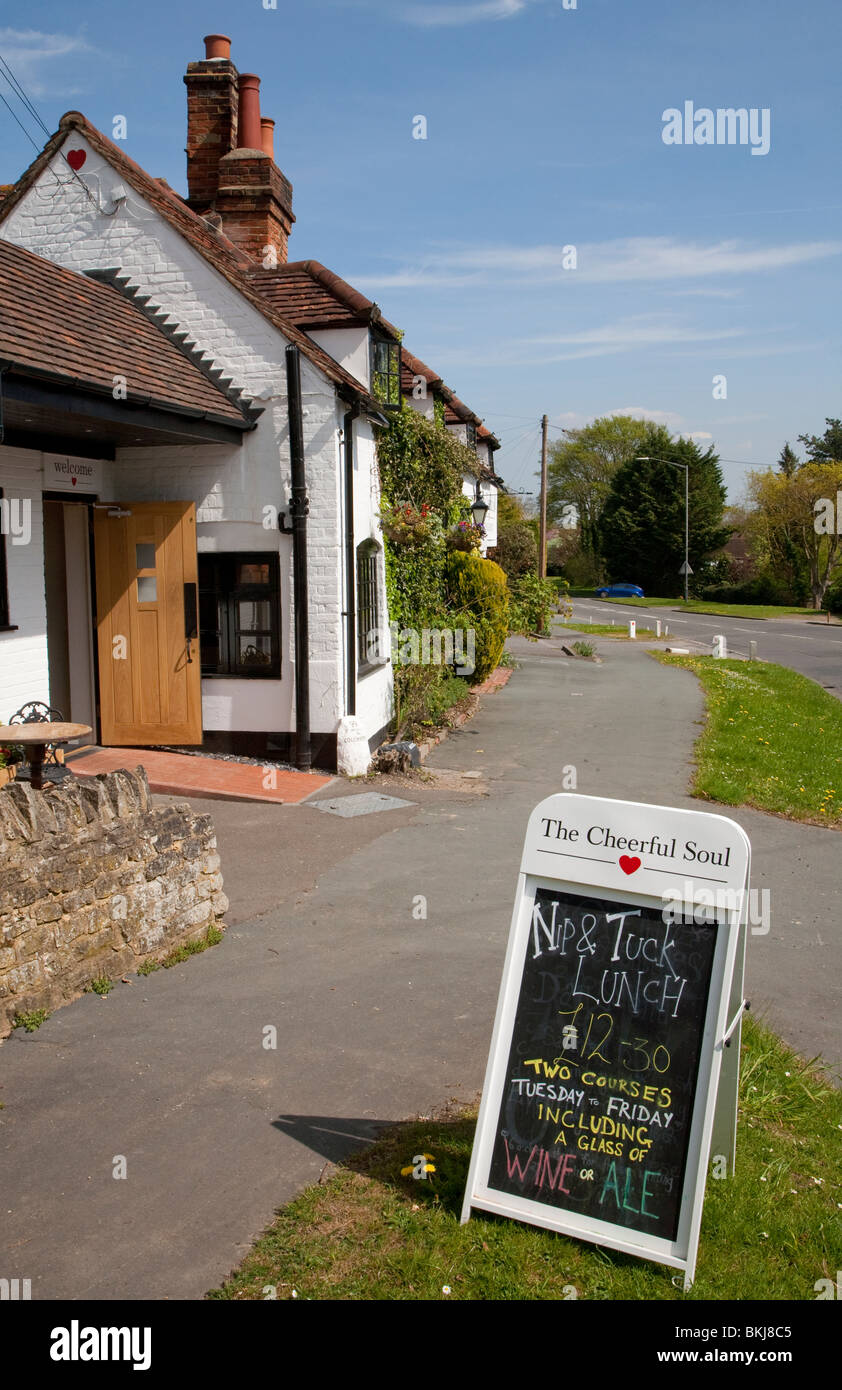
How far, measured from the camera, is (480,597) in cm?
1817

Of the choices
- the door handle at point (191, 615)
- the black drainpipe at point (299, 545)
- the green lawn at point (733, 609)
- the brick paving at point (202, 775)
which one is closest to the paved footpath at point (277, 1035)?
the brick paving at point (202, 775)

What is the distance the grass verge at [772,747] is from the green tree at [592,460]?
65.3 metres

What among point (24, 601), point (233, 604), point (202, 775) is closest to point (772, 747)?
point (233, 604)

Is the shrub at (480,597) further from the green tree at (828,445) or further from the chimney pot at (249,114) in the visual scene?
the green tree at (828,445)

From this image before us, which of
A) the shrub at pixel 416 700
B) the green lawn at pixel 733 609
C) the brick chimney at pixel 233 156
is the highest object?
the brick chimney at pixel 233 156

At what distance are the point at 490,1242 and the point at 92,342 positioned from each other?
8683 mm

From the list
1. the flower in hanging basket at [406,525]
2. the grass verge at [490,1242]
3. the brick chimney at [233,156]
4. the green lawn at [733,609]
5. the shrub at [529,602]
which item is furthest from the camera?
the green lawn at [733,609]

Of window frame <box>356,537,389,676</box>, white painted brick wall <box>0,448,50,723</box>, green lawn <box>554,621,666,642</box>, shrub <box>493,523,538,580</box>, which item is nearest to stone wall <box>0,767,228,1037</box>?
white painted brick wall <box>0,448,50,723</box>

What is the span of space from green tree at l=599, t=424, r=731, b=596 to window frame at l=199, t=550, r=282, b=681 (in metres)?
54.7

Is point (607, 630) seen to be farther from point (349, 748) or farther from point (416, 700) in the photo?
point (349, 748)

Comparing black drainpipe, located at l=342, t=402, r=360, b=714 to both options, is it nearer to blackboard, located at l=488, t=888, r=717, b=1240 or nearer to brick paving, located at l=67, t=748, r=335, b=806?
brick paving, located at l=67, t=748, r=335, b=806

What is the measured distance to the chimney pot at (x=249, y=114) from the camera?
13891 mm

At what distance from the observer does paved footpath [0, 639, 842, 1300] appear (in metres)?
3.70
